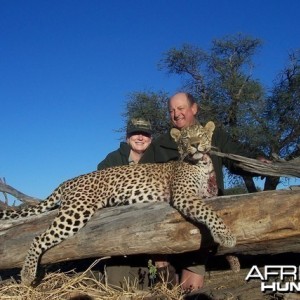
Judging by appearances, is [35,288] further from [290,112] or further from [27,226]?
[290,112]

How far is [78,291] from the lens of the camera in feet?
20.0

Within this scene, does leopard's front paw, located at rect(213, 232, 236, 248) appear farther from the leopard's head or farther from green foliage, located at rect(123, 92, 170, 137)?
green foliage, located at rect(123, 92, 170, 137)

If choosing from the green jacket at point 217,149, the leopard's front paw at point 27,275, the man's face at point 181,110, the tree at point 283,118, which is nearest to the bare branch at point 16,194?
the leopard's front paw at point 27,275

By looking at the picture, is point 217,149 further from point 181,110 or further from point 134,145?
point 134,145

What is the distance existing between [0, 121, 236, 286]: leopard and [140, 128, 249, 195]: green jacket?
1.87 ft

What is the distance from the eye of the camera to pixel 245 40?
1855 cm

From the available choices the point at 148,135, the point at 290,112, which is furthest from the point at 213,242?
the point at 290,112

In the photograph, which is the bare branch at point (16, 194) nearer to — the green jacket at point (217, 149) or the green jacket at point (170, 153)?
the green jacket at point (170, 153)

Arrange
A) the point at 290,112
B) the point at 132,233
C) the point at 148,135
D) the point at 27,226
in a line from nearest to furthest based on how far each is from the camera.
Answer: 1. the point at 132,233
2. the point at 27,226
3. the point at 148,135
4. the point at 290,112

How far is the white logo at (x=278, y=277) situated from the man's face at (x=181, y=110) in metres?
2.24

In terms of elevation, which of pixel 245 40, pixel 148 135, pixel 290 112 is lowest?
pixel 148 135

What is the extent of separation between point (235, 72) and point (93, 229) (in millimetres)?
12984

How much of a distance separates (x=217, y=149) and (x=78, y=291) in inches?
98.8

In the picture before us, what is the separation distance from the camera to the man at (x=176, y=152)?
659 cm
